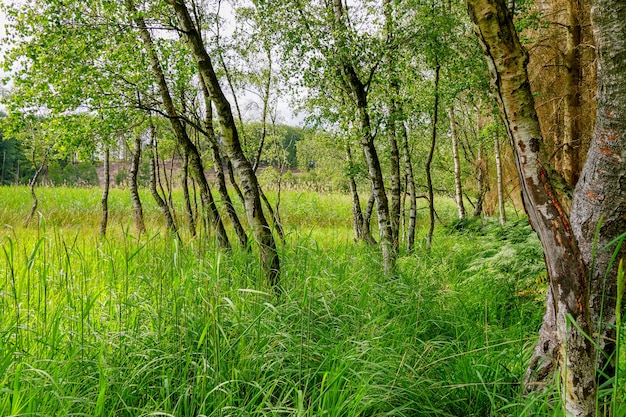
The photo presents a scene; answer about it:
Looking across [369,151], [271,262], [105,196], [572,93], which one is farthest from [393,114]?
[105,196]

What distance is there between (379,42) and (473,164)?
945 cm

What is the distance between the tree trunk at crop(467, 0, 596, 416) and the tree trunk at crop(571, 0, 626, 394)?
9.9 inches

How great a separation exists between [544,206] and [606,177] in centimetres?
45

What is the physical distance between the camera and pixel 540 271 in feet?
14.8

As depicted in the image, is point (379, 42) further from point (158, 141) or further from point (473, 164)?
point (473, 164)

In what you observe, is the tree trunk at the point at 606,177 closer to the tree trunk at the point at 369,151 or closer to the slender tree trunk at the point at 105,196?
the tree trunk at the point at 369,151

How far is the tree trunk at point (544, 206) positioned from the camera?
148cm

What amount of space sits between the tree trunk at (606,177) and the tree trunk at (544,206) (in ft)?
0.83

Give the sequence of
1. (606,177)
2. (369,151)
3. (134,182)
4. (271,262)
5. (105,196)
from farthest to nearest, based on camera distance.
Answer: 1. (105,196)
2. (134,182)
3. (369,151)
4. (271,262)
5. (606,177)

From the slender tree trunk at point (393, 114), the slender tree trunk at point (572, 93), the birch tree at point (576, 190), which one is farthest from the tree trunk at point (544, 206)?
the slender tree trunk at point (572, 93)

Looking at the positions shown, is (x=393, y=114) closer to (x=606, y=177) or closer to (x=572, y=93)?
(x=572, y=93)

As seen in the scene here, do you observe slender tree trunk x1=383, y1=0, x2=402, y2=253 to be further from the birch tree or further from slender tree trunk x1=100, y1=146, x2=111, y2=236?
slender tree trunk x1=100, y1=146, x2=111, y2=236

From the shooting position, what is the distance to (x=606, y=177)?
1.76m

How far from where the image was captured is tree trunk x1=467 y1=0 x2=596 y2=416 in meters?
1.48
